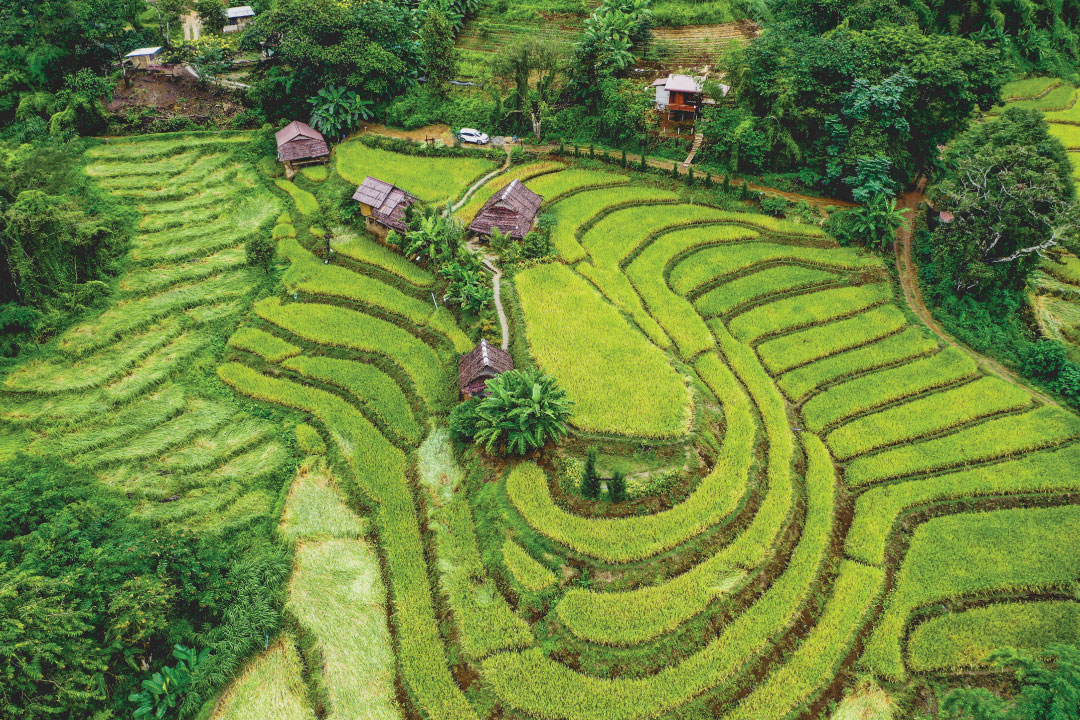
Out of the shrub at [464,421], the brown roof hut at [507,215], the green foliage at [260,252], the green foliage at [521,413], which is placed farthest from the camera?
the green foliage at [260,252]

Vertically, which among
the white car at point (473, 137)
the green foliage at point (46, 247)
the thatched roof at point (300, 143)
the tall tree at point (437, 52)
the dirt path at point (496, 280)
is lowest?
the green foliage at point (46, 247)

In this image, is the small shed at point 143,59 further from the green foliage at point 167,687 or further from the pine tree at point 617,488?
the pine tree at point 617,488

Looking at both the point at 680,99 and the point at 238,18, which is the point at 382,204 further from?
the point at 238,18

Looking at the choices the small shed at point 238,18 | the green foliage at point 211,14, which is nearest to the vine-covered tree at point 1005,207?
the green foliage at point 211,14

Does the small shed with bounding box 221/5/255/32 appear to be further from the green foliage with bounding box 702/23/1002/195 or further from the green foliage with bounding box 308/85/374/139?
the green foliage with bounding box 702/23/1002/195

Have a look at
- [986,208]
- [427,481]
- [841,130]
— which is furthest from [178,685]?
[841,130]

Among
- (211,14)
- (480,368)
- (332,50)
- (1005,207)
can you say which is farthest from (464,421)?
(211,14)

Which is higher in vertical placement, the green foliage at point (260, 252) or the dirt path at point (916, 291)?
the dirt path at point (916, 291)
